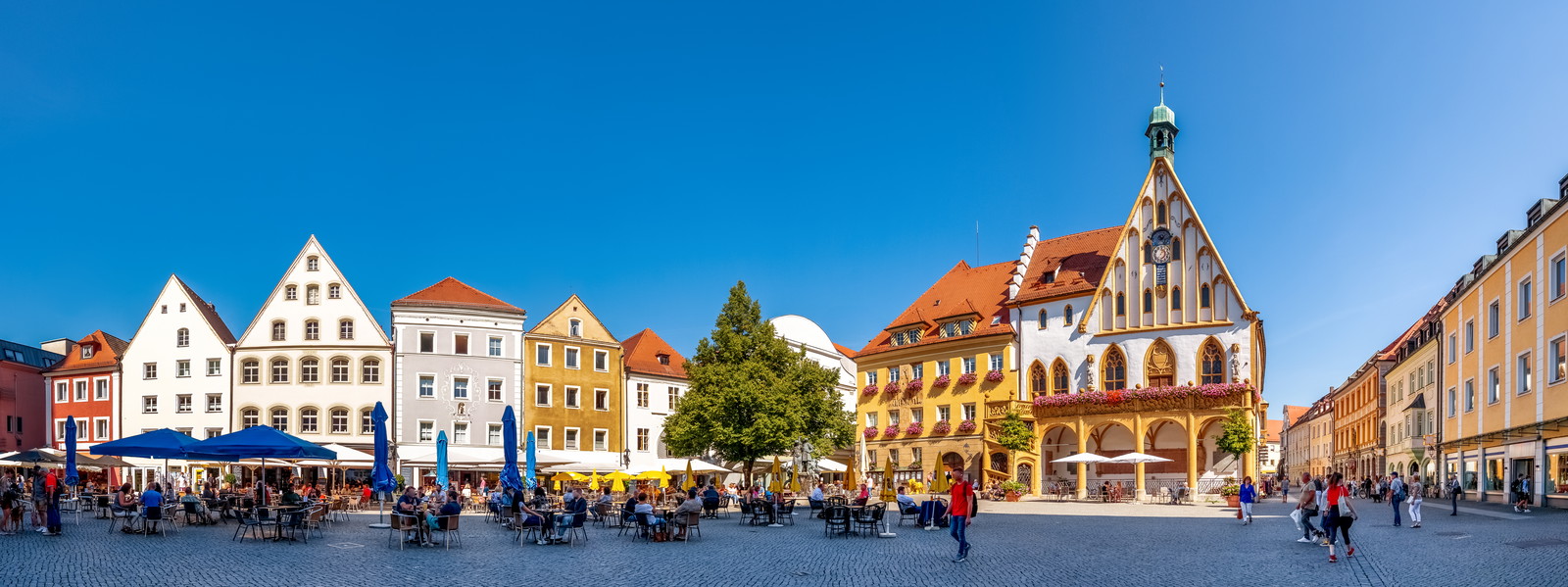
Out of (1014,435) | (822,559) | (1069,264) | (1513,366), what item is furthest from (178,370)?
(1513,366)

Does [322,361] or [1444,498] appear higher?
[322,361]

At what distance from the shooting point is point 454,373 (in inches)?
2386

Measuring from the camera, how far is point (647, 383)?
2665 inches

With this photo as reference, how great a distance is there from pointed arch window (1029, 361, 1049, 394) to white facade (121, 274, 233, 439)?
126 ft

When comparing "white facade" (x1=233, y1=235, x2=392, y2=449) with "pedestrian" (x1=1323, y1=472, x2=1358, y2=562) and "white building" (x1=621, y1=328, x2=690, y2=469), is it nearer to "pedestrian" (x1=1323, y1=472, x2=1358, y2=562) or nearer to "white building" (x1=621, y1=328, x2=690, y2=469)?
"white building" (x1=621, y1=328, x2=690, y2=469)

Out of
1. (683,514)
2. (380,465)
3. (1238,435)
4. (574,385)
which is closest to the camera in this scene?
(683,514)

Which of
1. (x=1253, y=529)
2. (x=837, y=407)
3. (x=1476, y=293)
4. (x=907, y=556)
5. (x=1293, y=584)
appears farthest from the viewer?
(x=837, y=407)

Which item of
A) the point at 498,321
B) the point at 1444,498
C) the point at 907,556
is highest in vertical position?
the point at 498,321

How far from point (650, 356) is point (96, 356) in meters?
29.3

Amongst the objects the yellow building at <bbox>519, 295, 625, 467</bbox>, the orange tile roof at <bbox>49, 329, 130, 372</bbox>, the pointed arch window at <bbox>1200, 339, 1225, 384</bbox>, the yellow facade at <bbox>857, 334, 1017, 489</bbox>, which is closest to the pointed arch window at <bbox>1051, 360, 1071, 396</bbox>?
the yellow facade at <bbox>857, 334, 1017, 489</bbox>

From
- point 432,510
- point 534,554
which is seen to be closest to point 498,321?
point 432,510

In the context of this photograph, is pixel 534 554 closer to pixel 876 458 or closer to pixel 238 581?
pixel 238 581

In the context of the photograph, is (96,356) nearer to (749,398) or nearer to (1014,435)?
(749,398)

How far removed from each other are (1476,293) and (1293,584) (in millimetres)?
34349
